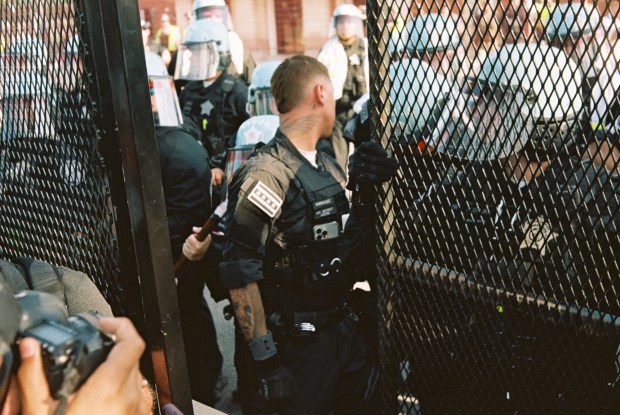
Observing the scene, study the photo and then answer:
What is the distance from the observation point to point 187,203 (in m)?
3.12

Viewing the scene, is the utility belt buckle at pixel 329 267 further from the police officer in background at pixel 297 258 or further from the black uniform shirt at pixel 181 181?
the black uniform shirt at pixel 181 181

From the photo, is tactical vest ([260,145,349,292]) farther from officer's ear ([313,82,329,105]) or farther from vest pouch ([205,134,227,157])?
vest pouch ([205,134,227,157])

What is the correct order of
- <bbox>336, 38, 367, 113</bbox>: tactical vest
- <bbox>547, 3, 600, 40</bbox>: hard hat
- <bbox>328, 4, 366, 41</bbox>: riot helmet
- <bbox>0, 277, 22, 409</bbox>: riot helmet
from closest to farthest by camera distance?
<bbox>0, 277, 22, 409</bbox>: riot helmet < <bbox>547, 3, 600, 40</bbox>: hard hat < <bbox>336, 38, 367, 113</bbox>: tactical vest < <bbox>328, 4, 366, 41</bbox>: riot helmet

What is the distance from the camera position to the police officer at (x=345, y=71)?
636 centimetres

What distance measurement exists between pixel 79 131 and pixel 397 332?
1.25 meters

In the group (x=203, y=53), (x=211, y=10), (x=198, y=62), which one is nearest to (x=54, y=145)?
(x=198, y=62)

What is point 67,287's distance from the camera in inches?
52.3

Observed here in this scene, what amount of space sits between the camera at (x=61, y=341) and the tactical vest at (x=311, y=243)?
150cm

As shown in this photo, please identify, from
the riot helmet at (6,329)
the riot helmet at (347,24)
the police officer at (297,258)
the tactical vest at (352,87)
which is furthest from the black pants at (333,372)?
the riot helmet at (347,24)

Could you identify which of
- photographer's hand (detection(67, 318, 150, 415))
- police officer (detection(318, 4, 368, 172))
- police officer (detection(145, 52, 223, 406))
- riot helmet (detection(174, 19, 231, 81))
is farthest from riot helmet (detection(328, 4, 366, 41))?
photographer's hand (detection(67, 318, 150, 415))

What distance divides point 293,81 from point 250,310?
94cm

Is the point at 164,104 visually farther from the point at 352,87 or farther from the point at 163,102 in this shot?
the point at 352,87

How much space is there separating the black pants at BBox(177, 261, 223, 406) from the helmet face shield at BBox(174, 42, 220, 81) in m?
2.85

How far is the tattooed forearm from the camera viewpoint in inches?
92.4
